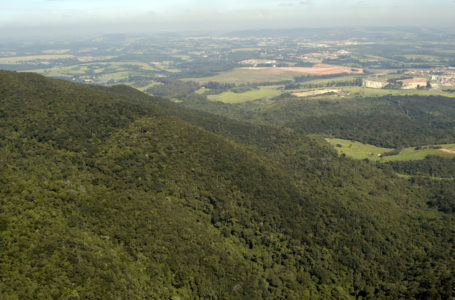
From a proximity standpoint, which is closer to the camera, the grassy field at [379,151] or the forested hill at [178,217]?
the forested hill at [178,217]

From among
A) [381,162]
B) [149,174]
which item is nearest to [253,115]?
[381,162]

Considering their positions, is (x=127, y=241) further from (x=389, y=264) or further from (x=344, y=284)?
(x=389, y=264)

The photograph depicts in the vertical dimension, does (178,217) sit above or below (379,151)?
above

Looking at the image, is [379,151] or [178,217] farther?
[379,151]

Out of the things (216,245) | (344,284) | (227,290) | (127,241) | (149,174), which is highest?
(149,174)
